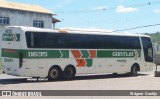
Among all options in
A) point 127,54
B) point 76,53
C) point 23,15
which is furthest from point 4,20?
point 76,53

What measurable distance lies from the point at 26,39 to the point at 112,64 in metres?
7.30

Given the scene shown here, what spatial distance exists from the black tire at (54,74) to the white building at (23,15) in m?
24.8

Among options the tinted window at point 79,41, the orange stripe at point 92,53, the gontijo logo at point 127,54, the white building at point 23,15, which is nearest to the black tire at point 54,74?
the tinted window at point 79,41

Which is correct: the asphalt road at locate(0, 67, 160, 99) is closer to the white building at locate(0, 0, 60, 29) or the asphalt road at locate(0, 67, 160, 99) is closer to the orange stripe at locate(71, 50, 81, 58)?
the orange stripe at locate(71, 50, 81, 58)

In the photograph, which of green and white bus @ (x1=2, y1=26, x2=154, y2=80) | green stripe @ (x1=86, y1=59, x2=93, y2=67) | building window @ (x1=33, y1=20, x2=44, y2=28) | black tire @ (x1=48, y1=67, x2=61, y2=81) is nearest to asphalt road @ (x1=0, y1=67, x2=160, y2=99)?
green and white bus @ (x1=2, y1=26, x2=154, y2=80)

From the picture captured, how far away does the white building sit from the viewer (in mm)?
45375

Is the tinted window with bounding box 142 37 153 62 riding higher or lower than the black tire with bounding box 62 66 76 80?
higher

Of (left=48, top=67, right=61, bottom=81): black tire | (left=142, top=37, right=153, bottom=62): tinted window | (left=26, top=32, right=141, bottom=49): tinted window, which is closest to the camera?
(left=26, top=32, right=141, bottom=49): tinted window

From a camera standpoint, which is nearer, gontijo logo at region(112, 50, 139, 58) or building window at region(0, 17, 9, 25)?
gontijo logo at region(112, 50, 139, 58)

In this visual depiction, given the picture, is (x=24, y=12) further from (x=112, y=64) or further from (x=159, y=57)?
(x=112, y=64)

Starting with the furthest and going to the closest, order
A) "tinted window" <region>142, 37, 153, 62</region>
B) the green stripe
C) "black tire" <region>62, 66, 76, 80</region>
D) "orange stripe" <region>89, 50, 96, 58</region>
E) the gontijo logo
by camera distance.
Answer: "tinted window" <region>142, 37, 153, 62</region>
the gontijo logo
"orange stripe" <region>89, 50, 96, 58</region>
the green stripe
"black tire" <region>62, 66, 76, 80</region>

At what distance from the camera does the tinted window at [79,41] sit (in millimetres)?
20328

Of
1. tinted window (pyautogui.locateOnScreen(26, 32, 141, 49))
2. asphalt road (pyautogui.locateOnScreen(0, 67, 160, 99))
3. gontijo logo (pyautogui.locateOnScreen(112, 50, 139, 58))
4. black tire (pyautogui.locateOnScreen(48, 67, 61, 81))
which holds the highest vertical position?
tinted window (pyautogui.locateOnScreen(26, 32, 141, 49))

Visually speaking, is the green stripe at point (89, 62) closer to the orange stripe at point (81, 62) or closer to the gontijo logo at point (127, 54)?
the orange stripe at point (81, 62)
